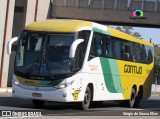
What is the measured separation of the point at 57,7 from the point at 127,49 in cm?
→ 1735

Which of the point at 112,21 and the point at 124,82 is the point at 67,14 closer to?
the point at 112,21

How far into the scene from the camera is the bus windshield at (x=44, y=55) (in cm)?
1723

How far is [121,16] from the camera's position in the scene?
3866 centimetres

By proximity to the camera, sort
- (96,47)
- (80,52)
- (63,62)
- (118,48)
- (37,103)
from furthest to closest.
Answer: (118,48), (37,103), (96,47), (80,52), (63,62)

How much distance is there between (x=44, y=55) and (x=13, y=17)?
20199 millimetres

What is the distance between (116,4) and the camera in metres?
38.6

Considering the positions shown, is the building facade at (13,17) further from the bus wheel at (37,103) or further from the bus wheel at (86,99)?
the bus wheel at (86,99)

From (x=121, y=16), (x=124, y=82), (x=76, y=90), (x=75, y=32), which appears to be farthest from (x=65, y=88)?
(x=121, y=16)

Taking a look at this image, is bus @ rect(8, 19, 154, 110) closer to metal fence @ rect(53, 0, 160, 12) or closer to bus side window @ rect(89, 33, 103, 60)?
bus side window @ rect(89, 33, 103, 60)

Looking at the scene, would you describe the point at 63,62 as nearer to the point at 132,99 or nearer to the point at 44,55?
the point at 44,55

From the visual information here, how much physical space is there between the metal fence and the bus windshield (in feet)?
69.5

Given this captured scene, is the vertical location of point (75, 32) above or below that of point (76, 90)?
above

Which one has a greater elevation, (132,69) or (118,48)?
(118,48)

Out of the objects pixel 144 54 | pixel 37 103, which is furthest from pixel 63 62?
pixel 144 54
